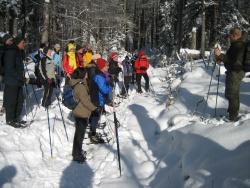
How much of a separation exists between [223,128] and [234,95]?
55.0 inches

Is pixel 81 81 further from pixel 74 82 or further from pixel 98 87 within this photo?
pixel 98 87

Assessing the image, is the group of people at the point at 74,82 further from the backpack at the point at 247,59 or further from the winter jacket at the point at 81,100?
the backpack at the point at 247,59

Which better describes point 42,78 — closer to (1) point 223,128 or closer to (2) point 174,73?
(1) point 223,128

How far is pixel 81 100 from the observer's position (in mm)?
8312

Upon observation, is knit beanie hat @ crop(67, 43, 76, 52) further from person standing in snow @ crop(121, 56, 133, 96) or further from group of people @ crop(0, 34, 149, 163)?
person standing in snow @ crop(121, 56, 133, 96)

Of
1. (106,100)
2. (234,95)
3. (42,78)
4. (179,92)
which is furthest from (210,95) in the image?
(42,78)

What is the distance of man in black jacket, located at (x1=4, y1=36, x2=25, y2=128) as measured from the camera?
30.7ft

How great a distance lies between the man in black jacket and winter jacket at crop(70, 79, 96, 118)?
1810mm

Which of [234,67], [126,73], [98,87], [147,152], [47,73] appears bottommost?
[147,152]

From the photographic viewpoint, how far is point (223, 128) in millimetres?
7355

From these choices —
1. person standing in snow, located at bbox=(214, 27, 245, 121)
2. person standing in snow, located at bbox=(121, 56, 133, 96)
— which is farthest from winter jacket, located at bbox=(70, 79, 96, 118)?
person standing in snow, located at bbox=(121, 56, 133, 96)

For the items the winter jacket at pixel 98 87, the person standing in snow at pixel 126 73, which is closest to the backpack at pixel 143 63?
the person standing in snow at pixel 126 73

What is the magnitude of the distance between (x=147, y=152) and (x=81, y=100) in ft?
6.04

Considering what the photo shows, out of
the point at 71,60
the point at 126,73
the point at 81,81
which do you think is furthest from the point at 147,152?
the point at 126,73
